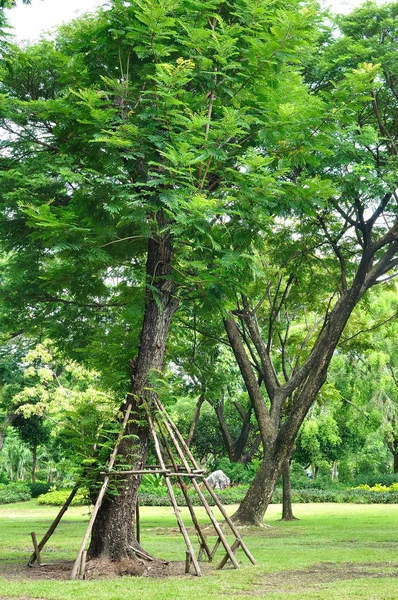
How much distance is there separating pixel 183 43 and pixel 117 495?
5708 mm

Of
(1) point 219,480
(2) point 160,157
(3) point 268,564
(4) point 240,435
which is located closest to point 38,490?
(1) point 219,480

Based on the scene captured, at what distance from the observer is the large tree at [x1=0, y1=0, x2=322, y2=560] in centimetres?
858

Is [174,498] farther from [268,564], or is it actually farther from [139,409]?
[268,564]

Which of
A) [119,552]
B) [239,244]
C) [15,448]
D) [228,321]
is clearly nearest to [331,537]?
[228,321]

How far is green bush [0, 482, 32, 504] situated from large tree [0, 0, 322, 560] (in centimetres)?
2144

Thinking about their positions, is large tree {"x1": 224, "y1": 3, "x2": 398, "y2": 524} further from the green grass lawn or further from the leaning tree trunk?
the green grass lawn

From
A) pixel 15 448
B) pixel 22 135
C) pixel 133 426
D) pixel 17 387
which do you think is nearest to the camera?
pixel 133 426

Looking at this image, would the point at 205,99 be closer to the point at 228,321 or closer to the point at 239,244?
the point at 239,244

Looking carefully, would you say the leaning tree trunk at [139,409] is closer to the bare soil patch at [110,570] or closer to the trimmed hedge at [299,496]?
the bare soil patch at [110,570]

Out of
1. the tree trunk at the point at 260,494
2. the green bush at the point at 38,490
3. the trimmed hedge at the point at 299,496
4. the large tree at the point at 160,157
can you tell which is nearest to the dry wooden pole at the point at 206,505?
the large tree at the point at 160,157

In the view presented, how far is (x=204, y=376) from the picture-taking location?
60.6 feet

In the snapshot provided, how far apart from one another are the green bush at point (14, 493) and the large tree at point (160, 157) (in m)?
21.4

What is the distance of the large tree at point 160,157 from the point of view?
8578mm

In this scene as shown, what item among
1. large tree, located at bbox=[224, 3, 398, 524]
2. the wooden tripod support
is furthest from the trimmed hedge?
the wooden tripod support
